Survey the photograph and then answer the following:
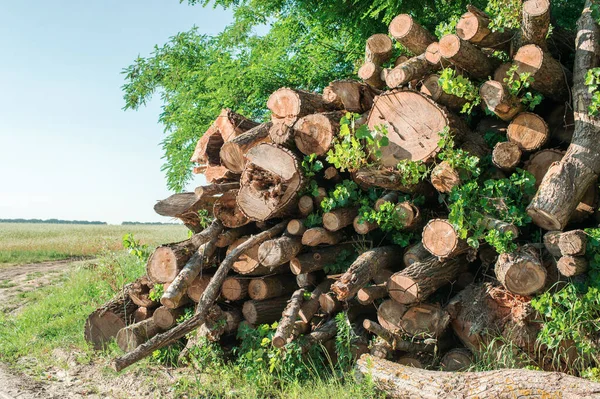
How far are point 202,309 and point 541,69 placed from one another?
4.15 metres

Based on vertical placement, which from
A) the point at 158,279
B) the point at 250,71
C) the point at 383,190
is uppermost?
the point at 250,71

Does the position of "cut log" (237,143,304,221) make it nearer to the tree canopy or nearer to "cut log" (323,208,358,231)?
"cut log" (323,208,358,231)

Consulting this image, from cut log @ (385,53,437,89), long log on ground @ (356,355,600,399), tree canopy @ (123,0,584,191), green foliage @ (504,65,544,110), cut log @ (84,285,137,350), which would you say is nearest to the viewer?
long log on ground @ (356,355,600,399)

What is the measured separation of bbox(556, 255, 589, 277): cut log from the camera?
4805 millimetres

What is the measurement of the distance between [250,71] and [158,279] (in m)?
6.08

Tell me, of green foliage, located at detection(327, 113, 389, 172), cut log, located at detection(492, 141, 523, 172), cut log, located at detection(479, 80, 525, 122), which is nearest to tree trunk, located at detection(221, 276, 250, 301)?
green foliage, located at detection(327, 113, 389, 172)

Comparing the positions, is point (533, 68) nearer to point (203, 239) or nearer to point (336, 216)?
point (336, 216)

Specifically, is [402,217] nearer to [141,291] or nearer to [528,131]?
[528,131]

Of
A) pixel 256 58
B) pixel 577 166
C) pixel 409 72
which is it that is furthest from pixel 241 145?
pixel 256 58

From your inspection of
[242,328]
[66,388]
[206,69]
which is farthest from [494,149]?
[206,69]

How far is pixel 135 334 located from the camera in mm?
6613

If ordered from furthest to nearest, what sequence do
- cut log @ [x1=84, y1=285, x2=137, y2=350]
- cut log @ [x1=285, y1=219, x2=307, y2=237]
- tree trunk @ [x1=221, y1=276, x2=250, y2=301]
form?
cut log @ [x1=84, y1=285, x2=137, y2=350]
tree trunk @ [x1=221, y1=276, x2=250, y2=301]
cut log @ [x1=285, y1=219, x2=307, y2=237]

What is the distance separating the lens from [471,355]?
17.2 ft

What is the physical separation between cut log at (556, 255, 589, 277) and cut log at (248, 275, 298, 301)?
291 centimetres
